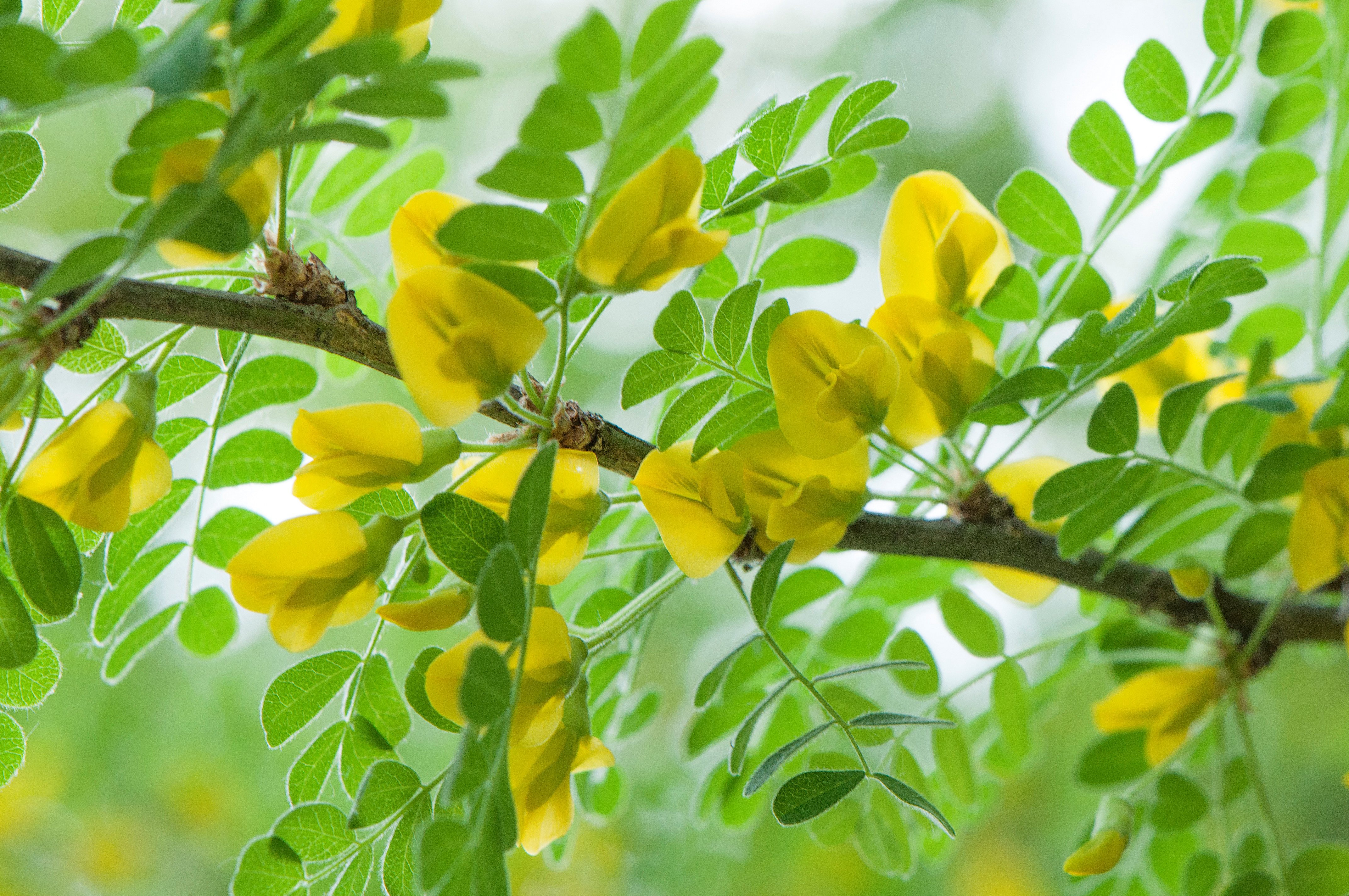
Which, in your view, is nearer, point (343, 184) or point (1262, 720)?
point (343, 184)

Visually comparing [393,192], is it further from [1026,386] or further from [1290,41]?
[1290,41]

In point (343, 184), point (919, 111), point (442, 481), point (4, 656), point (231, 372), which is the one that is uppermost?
point (919, 111)

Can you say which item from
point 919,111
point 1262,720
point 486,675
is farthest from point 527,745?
point 919,111

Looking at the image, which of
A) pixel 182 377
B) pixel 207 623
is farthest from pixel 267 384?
pixel 207 623

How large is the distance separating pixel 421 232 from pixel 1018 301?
33 cm

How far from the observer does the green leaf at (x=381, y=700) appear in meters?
0.49

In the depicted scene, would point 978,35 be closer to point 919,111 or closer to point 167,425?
point 919,111

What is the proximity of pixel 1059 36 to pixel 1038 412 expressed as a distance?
3.55m

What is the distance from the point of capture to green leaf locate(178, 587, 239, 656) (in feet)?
1.89

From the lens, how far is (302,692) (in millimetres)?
478

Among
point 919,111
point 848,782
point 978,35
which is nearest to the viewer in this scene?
Result: point 848,782

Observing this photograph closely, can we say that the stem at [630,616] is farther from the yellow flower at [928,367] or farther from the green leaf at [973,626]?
the green leaf at [973,626]

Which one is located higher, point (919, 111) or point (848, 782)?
point (919, 111)

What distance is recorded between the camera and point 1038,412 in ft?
1.72
